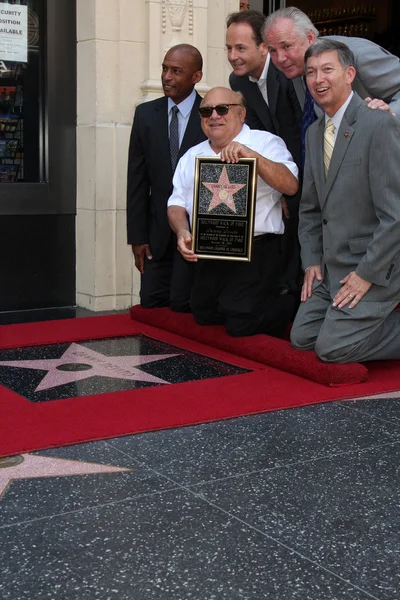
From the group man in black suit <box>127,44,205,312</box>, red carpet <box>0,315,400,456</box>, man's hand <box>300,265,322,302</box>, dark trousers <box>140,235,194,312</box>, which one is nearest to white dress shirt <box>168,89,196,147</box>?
man in black suit <box>127,44,205,312</box>

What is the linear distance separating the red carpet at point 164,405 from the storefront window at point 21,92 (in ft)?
8.73

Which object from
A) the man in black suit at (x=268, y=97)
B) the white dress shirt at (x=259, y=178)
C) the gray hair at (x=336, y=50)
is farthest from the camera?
the man in black suit at (x=268, y=97)

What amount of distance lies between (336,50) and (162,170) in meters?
1.70

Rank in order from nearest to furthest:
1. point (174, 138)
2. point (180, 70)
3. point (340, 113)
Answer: point (340, 113) < point (180, 70) < point (174, 138)

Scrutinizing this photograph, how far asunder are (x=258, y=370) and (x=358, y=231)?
34.0 inches

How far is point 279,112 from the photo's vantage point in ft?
18.7

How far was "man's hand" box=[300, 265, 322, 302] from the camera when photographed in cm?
503

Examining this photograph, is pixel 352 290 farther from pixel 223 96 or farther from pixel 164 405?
pixel 223 96

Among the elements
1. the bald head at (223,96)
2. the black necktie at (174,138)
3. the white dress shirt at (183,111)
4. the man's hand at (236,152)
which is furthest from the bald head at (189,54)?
the man's hand at (236,152)

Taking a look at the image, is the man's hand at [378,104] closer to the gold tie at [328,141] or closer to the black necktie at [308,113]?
the gold tie at [328,141]

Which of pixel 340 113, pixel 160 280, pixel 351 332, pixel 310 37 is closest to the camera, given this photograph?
pixel 351 332

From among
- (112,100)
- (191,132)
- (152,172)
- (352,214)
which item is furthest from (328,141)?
(112,100)

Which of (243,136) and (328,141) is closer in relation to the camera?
(328,141)

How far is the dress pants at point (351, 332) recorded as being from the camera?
15.2ft
